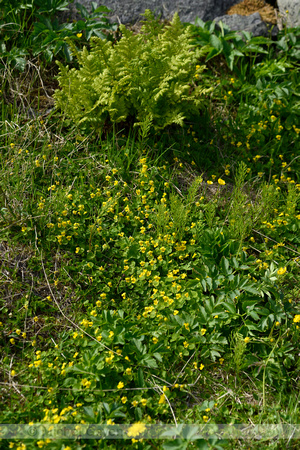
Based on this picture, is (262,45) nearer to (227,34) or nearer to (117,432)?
(227,34)

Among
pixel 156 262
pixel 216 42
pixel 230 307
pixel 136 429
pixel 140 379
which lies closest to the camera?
pixel 136 429

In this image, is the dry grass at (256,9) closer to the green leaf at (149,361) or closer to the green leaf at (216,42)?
the green leaf at (216,42)

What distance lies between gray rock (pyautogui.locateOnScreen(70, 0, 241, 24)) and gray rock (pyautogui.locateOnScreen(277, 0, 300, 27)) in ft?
2.21

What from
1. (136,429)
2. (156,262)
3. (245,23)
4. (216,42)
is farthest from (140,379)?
(245,23)

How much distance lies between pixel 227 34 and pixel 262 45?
52 centimetres

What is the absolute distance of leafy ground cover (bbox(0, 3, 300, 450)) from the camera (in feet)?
7.61

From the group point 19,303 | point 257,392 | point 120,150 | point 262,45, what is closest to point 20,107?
point 120,150

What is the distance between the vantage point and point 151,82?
3.49 metres

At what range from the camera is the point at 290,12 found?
180 inches

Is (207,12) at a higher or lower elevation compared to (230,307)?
higher

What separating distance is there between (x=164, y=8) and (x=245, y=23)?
879mm

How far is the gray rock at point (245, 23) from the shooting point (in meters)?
4.47

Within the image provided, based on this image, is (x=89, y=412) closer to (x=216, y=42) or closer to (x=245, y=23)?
(x=216, y=42)

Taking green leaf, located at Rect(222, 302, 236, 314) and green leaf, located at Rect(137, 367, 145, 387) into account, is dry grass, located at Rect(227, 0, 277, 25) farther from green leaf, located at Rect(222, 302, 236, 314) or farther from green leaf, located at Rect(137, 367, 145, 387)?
green leaf, located at Rect(137, 367, 145, 387)
